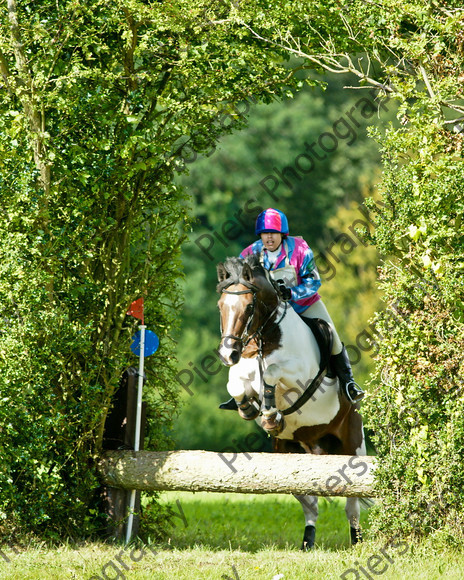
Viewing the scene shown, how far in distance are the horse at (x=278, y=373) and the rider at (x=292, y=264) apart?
0.50 feet

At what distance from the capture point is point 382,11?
6164 mm

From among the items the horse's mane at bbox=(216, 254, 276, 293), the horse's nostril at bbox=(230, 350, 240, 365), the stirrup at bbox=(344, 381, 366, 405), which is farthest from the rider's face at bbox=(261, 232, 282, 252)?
the horse's nostril at bbox=(230, 350, 240, 365)

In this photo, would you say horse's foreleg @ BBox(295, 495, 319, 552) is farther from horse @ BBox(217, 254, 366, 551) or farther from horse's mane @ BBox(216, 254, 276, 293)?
horse's mane @ BBox(216, 254, 276, 293)

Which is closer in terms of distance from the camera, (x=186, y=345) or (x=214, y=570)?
(x=214, y=570)

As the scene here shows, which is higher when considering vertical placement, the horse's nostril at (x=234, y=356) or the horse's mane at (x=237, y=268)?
the horse's mane at (x=237, y=268)

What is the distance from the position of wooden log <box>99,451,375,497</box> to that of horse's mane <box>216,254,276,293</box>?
1.41 meters

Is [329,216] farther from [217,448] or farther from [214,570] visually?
[214,570]

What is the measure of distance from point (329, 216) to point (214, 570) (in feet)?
47.6

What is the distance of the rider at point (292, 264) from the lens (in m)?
6.98

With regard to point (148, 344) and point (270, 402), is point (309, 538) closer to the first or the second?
point (270, 402)

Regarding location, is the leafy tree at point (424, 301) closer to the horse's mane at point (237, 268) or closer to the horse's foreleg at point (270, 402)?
the horse's foreleg at point (270, 402)

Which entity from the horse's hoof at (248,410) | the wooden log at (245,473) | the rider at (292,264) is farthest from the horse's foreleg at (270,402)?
the rider at (292,264)

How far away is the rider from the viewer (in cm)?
698

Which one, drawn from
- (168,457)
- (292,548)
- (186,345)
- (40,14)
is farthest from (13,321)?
(186,345)
